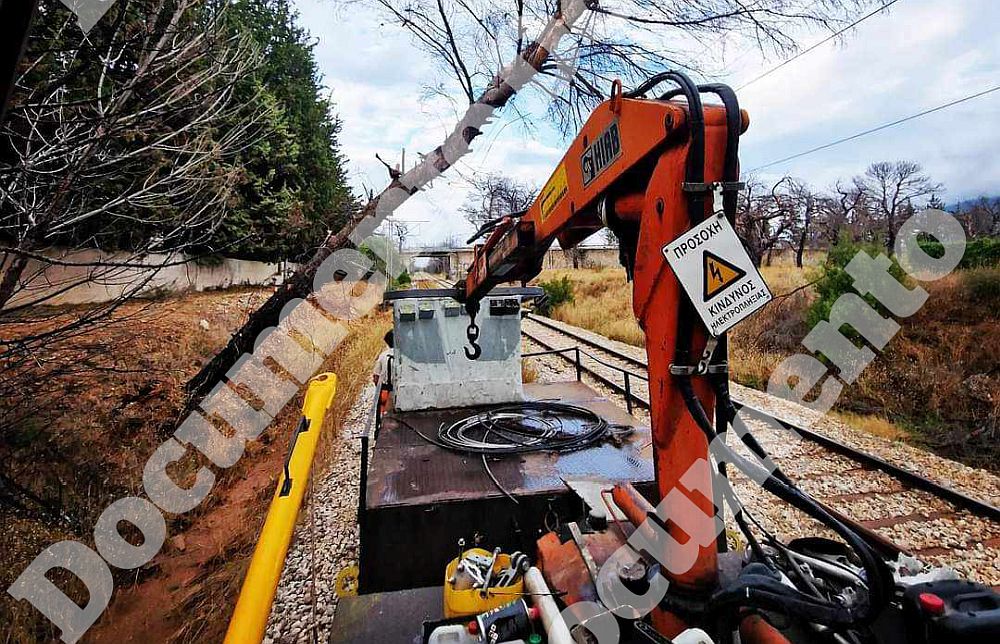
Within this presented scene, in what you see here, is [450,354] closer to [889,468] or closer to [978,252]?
[889,468]

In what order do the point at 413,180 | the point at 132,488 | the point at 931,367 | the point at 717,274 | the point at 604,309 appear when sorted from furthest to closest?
the point at 604,309 < the point at 931,367 < the point at 413,180 < the point at 132,488 < the point at 717,274

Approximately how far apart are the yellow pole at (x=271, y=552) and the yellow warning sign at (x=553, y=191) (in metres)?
2.45

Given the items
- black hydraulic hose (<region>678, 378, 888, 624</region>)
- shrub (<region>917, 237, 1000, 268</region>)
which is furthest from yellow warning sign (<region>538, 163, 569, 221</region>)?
shrub (<region>917, 237, 1000, 268</region>)

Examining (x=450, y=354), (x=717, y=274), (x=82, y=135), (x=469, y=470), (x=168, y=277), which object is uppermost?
(x=82, y=135)

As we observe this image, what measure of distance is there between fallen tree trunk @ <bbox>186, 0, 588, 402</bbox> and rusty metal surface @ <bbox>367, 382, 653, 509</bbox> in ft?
17.3

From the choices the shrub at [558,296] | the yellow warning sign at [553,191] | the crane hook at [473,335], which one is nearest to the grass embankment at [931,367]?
the crane hook at [473,335]

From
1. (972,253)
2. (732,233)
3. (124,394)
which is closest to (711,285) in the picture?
(732,233)

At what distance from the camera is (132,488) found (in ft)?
18.9

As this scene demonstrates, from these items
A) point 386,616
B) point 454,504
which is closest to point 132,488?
point 454,504

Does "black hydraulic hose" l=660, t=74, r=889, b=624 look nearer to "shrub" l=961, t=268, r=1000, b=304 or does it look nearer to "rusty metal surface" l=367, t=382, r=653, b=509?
"rusty metal surface" l=367, t=382, r=653, b=509

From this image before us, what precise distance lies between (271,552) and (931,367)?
11.8 m

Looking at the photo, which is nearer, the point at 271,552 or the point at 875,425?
the point at 271,552

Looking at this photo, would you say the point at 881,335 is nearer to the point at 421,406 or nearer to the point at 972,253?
the point at 972,253

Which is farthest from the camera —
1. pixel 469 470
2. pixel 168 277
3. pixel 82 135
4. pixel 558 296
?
pixel 558 296
